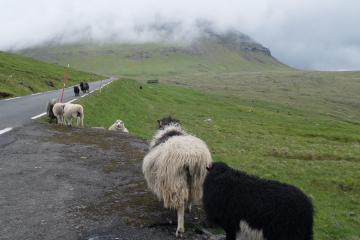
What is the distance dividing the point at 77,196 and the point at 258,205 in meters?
5.07

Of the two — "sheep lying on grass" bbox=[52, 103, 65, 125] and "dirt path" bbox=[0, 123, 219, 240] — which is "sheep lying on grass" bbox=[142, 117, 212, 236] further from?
"sheep lying on grass" bbox=[52, 103, 65, 125]

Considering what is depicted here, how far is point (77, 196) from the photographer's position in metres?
10.2

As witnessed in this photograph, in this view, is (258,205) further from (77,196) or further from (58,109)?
(58,109)

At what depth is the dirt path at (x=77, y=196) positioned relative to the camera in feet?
27.0

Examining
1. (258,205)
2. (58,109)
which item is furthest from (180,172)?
(58,109)

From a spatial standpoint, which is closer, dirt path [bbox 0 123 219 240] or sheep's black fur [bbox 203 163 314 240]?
sheep's black fur [bbox 203 163 314 240]

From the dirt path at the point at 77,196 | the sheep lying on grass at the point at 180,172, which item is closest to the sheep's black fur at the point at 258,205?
the sheep lying on grass at the point at 180,172

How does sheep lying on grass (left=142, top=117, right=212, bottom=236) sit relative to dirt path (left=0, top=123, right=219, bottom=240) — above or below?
above

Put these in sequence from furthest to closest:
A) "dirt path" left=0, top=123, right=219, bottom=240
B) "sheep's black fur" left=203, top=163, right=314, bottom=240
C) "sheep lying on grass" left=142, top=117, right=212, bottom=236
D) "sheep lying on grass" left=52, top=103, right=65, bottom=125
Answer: "sheep lying on grass" left=52, top=103, right=65, bottom=125 < "sheep lying on grass" left=142, top=117, right=212, bottom=236 < "dirt path" left=0, top=123, right=219, bottom=240 < "sheep's black fur" left=203, top=163, right=314, bottom=240

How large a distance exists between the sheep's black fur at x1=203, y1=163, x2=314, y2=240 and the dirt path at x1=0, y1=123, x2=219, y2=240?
1066 mm

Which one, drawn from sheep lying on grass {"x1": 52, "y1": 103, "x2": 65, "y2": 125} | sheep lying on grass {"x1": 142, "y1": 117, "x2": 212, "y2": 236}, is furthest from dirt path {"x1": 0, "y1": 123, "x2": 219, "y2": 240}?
sheep lying on grass {"x1": 52, "y1": 103, "x2": 65, "y2": 125}

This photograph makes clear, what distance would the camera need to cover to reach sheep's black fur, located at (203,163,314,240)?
21.8ft

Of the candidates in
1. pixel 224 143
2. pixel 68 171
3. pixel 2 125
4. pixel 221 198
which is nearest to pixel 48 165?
pixel 68 171

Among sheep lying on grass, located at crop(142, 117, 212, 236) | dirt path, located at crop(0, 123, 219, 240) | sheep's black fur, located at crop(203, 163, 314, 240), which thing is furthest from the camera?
sheep lying on grass, located at crop(142, 117, 212, 236)
